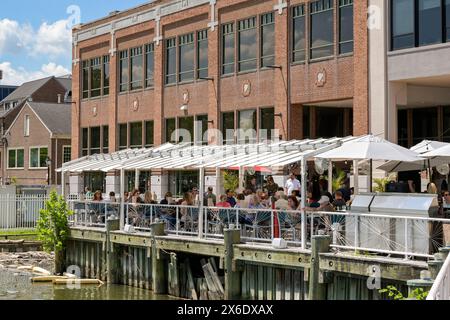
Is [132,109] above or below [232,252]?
above

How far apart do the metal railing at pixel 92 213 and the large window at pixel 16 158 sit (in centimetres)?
3485

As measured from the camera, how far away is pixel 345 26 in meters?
29.7

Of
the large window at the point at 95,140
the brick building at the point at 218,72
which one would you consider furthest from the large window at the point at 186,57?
the large window at the point at 95,140

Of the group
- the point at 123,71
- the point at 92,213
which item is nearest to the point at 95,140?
the point at 123,71

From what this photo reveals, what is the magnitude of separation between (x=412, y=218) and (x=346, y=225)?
Result: 6.83ft

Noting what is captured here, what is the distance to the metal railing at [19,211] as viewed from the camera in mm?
38906

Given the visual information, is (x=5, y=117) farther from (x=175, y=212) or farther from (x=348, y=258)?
(x=348, y=258)

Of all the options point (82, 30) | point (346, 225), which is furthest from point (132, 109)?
point (346, 225)

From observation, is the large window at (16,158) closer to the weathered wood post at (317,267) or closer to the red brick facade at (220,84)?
the red brick facade at (220,84)

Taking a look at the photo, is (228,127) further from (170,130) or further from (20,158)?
(20,158)

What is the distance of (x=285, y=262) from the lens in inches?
723

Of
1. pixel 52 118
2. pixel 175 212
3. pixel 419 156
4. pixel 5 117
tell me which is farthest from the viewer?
pixel 5 117

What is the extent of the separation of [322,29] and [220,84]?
7.22m
